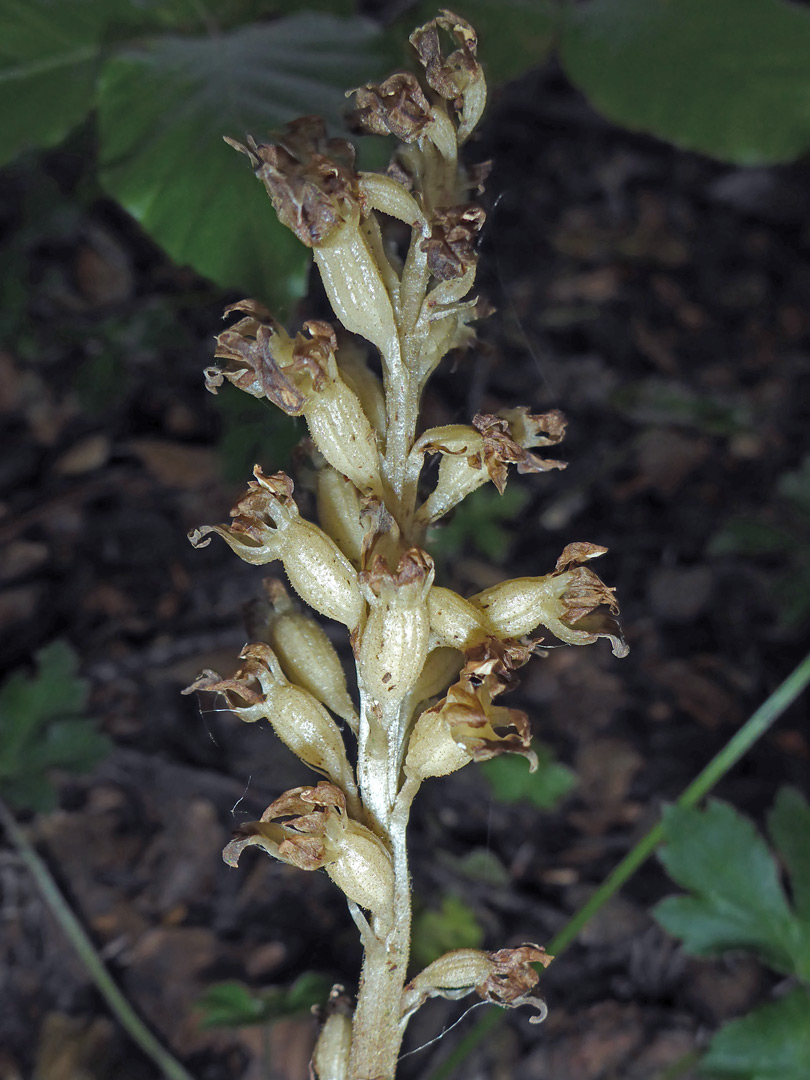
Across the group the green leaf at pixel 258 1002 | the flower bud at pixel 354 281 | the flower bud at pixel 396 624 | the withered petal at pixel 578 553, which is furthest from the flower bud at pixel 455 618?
the green leaf at pixel 258 1002

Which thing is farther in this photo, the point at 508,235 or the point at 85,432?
the point at 508,235

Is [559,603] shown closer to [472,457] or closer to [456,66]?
→ [472,457]

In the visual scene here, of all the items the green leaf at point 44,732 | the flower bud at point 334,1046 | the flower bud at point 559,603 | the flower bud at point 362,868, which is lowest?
the green leaf at point 44,732

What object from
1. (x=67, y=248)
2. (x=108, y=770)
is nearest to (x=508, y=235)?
(x=67, y=248)

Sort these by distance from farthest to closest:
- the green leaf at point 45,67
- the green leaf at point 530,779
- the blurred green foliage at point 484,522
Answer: the blurred green foliage at point 484,522, the green leaf at point 530,779, the green leaf at point 45,67

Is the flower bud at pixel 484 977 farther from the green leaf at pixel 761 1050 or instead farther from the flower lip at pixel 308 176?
the green leaf at pixel 761 1050

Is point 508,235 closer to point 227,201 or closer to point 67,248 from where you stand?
point 67,248

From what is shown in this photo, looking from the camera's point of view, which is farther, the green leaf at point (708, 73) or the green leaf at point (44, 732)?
the green leaf at point (44, 732)
